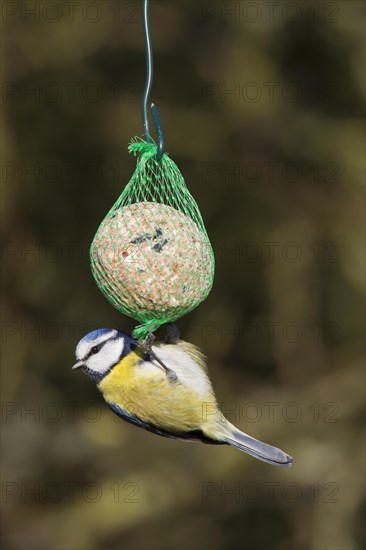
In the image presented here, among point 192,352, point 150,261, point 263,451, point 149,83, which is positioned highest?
point 149,83

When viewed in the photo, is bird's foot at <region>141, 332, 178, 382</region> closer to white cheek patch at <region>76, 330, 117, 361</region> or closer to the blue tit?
the blue tit

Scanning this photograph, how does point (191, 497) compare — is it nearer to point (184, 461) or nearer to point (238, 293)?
point (184, 461)

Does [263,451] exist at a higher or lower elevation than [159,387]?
lower

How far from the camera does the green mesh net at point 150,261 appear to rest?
143 inches

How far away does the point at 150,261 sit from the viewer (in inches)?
143

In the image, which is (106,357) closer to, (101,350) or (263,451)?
(101,350)

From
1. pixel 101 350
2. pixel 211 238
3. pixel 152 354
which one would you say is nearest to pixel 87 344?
pixel 101 350

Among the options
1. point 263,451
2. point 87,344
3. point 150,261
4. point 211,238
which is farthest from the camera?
point 211,238

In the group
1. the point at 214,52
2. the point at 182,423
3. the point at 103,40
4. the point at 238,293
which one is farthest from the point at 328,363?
the point at 182,423

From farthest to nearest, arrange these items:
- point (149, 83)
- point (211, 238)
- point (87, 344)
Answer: point (211, 238) < point (87, 344) < point (149, 83)

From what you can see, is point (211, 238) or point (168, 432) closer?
point (168, 432)

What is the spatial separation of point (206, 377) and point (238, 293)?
3.27m

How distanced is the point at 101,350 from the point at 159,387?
0.28m

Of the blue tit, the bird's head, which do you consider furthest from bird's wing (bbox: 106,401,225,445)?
the bird's head
